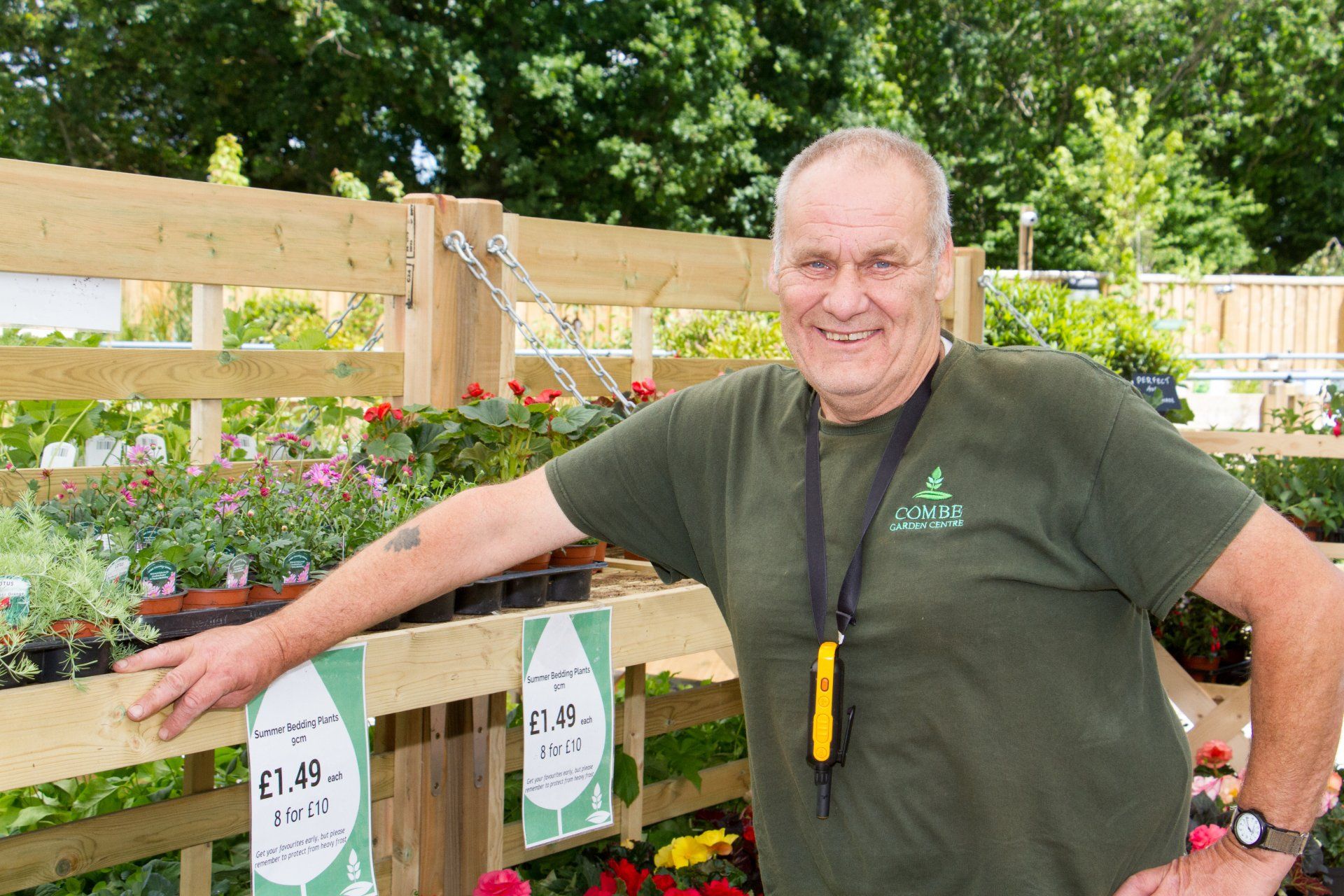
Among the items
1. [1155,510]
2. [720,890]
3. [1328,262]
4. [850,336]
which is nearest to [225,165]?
[720,890]

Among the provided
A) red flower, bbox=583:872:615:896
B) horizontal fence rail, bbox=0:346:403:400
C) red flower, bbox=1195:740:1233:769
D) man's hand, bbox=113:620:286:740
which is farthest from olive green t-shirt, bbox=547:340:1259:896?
red flower, bbox=1195:740:1233:769

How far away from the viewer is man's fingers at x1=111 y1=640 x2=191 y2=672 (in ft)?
4.76

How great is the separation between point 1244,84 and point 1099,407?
84.9 ft

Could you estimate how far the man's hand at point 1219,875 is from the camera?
1492 millimetres

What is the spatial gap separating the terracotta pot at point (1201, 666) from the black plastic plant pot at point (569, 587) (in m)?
3.22

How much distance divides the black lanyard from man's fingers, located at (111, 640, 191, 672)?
795 mm

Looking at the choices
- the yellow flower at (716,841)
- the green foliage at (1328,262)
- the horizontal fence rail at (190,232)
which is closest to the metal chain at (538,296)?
the horizontal fence rail at (190,232)

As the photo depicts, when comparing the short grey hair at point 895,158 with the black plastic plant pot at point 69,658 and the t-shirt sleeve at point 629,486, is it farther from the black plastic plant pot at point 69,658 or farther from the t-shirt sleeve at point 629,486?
the black plastic plant pot at point 69,658

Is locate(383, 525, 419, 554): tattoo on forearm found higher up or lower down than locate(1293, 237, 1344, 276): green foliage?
lower down

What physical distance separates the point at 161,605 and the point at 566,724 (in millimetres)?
667

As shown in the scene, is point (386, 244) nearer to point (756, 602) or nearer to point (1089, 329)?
point (756, 602)

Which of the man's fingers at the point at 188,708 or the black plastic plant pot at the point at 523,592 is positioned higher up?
the black plastic plant pot at the point at 523,592

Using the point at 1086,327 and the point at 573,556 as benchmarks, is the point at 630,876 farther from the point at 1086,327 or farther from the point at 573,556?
the point at 1086,327

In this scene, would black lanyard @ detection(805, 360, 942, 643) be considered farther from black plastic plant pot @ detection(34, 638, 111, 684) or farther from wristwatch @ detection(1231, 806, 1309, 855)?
black plastic plant pot @ detection(34, 638, 111, 684)
